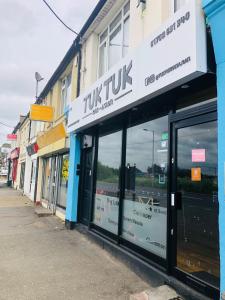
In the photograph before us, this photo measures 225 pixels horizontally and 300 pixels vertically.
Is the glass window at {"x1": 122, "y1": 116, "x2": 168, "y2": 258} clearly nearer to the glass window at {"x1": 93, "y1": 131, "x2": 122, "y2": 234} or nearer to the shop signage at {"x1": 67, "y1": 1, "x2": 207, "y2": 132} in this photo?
the glass window at {"x1": 93, "y1": 131, "x2": 122, "y2": 234}

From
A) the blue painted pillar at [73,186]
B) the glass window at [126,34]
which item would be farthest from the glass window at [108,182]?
the glass window at [126,34]

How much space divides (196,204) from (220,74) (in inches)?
68.3

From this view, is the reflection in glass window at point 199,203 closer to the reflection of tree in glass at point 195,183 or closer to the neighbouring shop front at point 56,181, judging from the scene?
the reflection of tree in glass at point 195,183

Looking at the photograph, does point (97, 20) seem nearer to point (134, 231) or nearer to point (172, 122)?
point (172, 122)

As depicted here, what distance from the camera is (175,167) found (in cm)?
445

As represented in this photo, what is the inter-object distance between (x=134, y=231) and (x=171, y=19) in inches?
147

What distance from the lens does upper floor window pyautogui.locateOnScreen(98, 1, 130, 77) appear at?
694cm

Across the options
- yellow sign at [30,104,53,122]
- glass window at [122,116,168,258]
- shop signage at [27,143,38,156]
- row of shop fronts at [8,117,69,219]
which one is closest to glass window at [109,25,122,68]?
glass window at [122,116,168,258]

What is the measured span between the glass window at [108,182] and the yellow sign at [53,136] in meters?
2.94

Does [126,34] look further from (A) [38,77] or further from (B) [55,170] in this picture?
(A) [38,77]

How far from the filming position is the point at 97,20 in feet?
25.5

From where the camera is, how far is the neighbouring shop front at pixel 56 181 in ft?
34.9

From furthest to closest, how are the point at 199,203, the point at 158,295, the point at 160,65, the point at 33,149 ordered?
the point at 33,149 < the point at 160,65 < the point at 199,203 < the point at 158,295

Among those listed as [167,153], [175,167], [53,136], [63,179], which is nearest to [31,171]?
[53,136]
